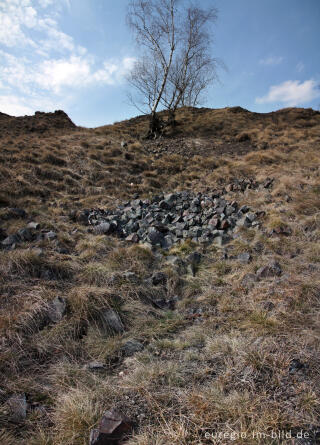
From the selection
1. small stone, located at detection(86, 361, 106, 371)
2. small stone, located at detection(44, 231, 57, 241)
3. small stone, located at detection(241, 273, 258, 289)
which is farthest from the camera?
small stone, located at detection(44, 231, 57, 241)

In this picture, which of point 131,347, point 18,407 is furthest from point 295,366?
point 18,407

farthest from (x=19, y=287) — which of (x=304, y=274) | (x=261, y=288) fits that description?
(x=304, y=274)

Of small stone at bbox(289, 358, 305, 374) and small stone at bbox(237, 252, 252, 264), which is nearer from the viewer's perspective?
small stone at bbox(289, 358, 305, 374)

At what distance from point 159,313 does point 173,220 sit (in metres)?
3.09

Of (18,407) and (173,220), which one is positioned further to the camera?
(173,220)

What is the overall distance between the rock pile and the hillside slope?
5 centimetres

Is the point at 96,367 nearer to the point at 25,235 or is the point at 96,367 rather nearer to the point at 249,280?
the point at 249,280

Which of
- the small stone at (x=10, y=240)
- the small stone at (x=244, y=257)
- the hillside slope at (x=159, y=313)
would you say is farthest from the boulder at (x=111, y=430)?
the small stone at (x=10, y=240)

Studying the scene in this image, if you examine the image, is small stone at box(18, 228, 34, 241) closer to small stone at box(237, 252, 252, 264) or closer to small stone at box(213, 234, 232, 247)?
small stone at box(213, 234, 232, 247)

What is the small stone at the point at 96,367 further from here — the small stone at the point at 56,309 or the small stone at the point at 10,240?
the small stone at the point at 10,240

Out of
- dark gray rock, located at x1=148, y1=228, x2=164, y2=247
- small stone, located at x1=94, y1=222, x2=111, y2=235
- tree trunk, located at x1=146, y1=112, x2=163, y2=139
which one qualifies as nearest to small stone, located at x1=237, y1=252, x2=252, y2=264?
dark gray rock, located at x1=148, y1=228, x2=164, y2=247

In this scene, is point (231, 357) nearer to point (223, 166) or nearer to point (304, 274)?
point (304, 274)

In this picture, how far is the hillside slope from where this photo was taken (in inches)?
71.1

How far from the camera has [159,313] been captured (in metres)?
3.21
